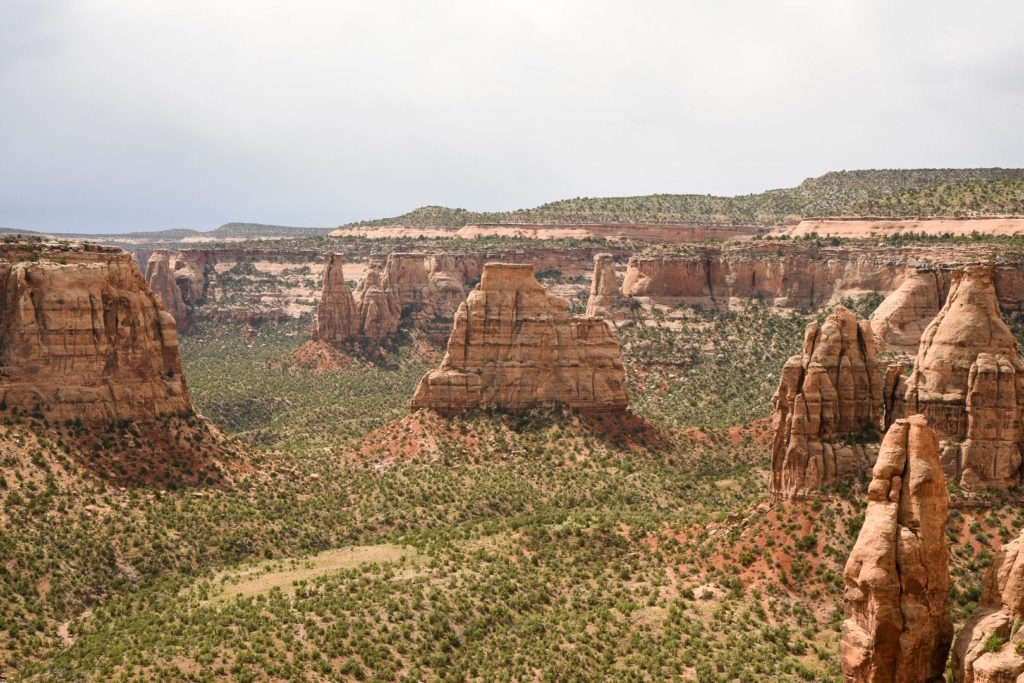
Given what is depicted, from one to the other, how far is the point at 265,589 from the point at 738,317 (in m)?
78.8

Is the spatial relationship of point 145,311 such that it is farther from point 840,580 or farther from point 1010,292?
point 1010,292

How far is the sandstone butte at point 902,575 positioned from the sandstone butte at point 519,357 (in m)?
49.8

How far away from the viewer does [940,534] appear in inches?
1023

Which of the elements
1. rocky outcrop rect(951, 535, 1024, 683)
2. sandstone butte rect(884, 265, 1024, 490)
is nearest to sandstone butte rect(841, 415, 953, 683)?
rocky outcrop rect(951, 535, 1024, 683)

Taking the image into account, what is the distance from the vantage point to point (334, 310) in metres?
133

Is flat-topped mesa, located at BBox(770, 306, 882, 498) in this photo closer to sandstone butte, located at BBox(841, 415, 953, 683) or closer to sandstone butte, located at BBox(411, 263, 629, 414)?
sandstone butte, located at BBox(841, 415, 953, 683)

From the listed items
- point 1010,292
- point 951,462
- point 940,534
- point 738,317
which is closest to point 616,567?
point 951,462

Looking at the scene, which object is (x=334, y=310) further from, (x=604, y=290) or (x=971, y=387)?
(x=971, y=387)

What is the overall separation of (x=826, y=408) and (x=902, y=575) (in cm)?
2031

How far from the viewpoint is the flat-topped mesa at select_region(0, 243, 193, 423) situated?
191ft

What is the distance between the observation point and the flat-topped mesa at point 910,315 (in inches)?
3152

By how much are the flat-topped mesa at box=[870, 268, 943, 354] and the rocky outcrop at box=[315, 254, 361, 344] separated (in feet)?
238

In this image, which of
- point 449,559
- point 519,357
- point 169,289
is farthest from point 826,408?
point 169,289

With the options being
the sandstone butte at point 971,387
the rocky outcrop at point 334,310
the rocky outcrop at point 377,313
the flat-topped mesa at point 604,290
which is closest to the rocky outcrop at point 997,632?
the sandstone butte at point 971,387
